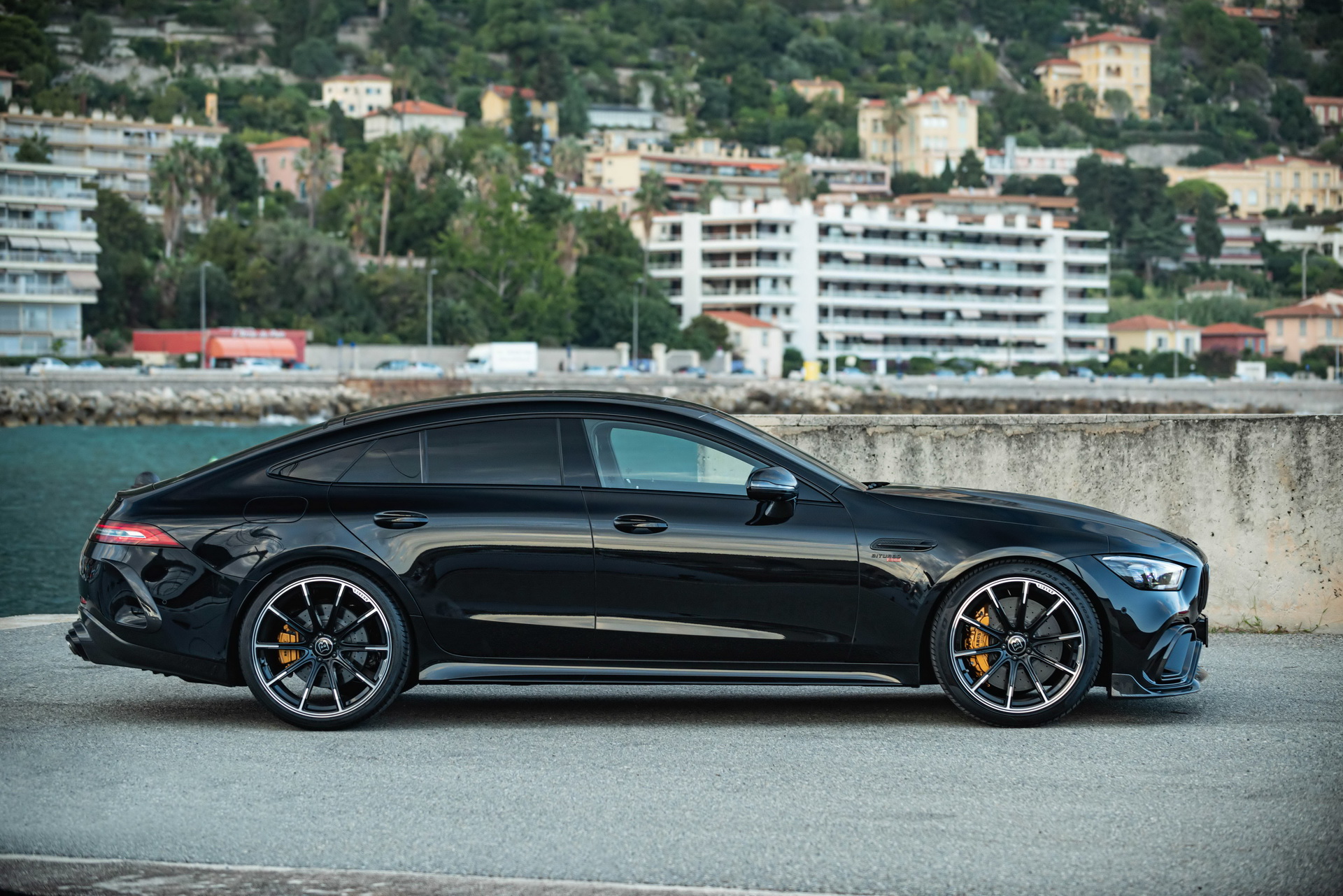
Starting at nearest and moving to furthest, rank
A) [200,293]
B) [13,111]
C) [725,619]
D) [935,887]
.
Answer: [935,887] → [725,619] → [200,293] → [13,111]

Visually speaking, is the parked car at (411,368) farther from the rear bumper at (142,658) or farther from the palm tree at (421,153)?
the rear bumper at (142,658)

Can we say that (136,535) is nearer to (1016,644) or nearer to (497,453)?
(497,453)

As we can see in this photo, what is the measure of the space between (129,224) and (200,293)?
17.9 metres

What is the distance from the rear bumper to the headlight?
3.53 metres

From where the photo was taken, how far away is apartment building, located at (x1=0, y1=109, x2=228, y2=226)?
14738 centimetres

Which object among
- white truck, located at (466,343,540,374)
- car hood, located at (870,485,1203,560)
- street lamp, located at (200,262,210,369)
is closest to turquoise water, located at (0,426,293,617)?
car hood, located at (870,485,1203,560)

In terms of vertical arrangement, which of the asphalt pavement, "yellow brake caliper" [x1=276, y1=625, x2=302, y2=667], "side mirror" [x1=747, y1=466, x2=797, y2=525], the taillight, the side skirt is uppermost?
"side mirror" [x1=747, y1=466, x2=797, y2=525]

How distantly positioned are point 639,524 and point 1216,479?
4.16 metres

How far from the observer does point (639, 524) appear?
615 cm

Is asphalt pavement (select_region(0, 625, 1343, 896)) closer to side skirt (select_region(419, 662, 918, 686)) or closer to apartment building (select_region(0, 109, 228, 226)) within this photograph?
side skirt (select_region(419, 662, 918, 686))

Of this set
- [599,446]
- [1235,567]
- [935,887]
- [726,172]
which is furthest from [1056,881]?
[726,172]

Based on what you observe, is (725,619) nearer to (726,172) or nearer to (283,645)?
(283,645)

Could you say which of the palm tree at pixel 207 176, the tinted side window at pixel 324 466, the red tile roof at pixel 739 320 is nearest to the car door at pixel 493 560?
the tinted side window at pixel 324 466

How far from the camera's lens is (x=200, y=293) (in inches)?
4013
